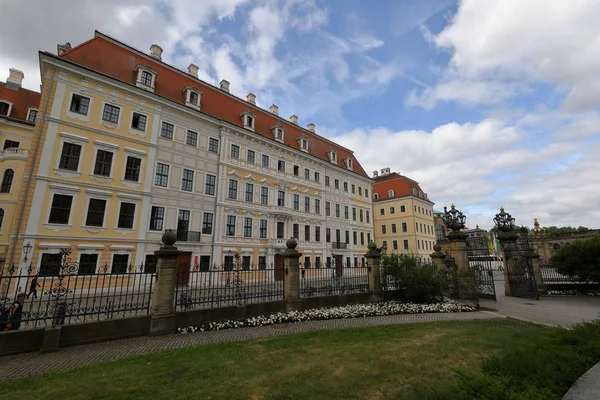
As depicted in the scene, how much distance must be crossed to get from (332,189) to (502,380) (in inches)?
1415

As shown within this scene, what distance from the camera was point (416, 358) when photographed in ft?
18.7

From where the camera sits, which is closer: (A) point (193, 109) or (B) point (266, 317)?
(B) point (266, 317)

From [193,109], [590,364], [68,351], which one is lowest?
[68,351]

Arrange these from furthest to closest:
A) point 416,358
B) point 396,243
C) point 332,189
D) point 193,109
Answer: point 396,243 → point 332,189 → point 193,109 → point 416,358

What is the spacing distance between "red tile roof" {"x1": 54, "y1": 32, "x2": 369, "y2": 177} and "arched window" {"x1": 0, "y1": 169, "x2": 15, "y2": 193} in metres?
12.0

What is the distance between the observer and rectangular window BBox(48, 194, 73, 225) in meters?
18.2

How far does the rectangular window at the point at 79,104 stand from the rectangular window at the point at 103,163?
3.03 m

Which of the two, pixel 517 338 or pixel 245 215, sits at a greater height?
pixel 245 215

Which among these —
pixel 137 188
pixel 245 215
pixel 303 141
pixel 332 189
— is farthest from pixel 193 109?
pixel 332 189

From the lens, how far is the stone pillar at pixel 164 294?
8.43 meters

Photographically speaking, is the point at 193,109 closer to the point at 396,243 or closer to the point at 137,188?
the point at 137,188

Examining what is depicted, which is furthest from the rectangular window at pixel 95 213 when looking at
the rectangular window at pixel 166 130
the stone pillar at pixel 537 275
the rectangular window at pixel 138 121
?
the stone pillar at pixel 537 275

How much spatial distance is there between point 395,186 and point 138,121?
47451 mm

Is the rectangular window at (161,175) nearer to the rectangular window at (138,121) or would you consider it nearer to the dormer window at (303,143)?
the rectangular window at (138,121)
